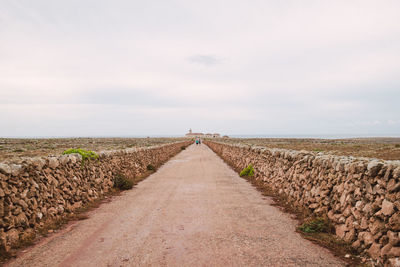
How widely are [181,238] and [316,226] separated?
292 centimetres

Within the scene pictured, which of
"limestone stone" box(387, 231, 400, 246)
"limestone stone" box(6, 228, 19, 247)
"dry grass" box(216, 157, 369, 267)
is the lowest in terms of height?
"dry grass" box(216, 157, 369, 267)

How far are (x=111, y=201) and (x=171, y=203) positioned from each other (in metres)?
2.07

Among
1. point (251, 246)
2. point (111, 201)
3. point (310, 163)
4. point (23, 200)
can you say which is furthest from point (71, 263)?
point (310, 163)

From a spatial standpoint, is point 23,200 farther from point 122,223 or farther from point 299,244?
point 299,244

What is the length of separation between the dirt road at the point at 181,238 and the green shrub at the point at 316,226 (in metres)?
0.26

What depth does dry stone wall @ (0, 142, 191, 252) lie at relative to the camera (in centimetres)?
489

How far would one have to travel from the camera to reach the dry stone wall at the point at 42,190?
16.1ft

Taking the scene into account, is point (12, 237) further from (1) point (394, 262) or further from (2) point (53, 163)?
(1) point (394, 262)

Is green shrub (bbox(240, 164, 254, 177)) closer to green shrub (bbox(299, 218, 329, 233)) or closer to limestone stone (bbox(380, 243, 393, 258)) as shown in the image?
green shrub (bbox(299, 218, 329, 233))

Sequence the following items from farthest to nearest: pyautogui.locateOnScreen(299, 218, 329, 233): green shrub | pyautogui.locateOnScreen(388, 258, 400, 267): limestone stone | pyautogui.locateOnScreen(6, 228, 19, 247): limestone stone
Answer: pyautogui.locateOnScreen(299, 218, 329, 233): green shrub → pyautogui.locateOnScreen(6, 228, 19, 247): limestone stone → pyautogui.locateOnScreen(388, 258, 400, 267): limestone stone

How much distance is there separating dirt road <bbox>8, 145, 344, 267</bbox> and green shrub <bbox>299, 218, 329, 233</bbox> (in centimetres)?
26

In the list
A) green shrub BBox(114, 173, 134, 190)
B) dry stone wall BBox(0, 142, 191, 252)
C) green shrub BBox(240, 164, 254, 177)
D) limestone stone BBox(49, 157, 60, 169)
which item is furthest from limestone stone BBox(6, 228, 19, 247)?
green shrub BBox(240, 164, 254, 177)

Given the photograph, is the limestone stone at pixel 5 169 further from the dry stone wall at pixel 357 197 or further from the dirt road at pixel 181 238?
the dry stone wall at pixel 357 197

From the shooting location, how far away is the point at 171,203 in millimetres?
8180
